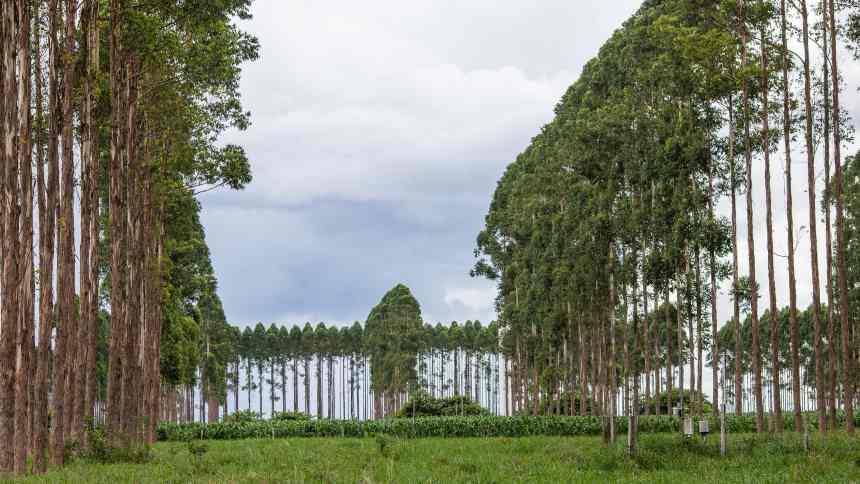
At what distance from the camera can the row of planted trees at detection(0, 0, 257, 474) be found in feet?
52.0

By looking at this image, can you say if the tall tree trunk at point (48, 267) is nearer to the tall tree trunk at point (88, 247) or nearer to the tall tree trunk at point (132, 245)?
the tall tree trunk at point (88, 247)

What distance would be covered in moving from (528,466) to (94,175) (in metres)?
12.8

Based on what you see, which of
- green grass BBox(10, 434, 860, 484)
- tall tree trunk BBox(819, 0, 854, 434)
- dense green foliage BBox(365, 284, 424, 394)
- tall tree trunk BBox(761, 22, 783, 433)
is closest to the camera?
green grass BBox(10, 434, 860, 484)

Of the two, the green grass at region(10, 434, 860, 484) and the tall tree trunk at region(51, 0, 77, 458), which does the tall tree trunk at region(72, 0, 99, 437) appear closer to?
the tall tree trunk at region(51, 0, 77, 458)

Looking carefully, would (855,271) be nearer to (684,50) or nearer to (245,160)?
(684,50)

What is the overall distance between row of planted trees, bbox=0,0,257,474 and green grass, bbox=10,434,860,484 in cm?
236

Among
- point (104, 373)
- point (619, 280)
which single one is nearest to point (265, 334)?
point (104, 373)

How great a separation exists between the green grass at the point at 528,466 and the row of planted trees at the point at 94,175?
7.73ft

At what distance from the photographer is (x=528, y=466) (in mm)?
14852

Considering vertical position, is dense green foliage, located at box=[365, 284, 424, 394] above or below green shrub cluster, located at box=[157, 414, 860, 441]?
above

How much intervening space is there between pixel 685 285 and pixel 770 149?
9228mm

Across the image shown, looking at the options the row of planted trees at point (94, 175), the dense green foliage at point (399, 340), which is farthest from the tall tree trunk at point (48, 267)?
the dense green foliage at point (399, 340)

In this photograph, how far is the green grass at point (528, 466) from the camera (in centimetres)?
1273

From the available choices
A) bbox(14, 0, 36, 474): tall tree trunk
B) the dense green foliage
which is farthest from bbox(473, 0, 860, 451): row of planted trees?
the dense green foliage
